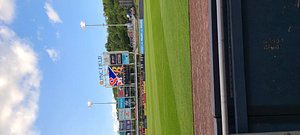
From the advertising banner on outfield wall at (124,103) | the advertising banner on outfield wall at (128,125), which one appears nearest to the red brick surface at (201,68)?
the advertising banner on outfield wall at (124,103)

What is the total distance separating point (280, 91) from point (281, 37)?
3.09ft

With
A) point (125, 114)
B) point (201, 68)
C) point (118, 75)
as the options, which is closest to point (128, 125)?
point (125, 114)

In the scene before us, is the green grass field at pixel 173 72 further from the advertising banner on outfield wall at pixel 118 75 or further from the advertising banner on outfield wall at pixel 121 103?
the advertising banner on outfield wall at pixel 121 103

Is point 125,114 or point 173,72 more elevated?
point 173,72

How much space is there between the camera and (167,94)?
18344 millimetres

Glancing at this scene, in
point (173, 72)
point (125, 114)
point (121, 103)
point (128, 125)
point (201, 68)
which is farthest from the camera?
point (128, 125)

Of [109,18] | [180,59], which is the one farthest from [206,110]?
[109,18]

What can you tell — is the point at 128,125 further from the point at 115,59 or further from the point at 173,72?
the point at 173,72

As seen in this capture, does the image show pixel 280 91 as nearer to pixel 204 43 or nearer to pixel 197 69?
pixel 204 43

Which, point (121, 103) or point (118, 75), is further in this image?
A: point (121, 103)

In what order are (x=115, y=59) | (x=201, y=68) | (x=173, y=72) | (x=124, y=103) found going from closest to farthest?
(x=201, y=68) → (x=173, y=72) → (x=115, y=59) → (x=124, y=103)

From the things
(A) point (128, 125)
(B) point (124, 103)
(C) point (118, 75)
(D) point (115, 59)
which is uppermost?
(D) point (115, 59)

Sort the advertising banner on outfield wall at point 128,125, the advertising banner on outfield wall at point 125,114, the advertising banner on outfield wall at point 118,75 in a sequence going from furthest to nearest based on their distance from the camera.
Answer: the advertising banner on outfield wall at point 128,125
the advertising banner on outfield wall at point 125,114
the advertising banner on outfield wall at point 118,75

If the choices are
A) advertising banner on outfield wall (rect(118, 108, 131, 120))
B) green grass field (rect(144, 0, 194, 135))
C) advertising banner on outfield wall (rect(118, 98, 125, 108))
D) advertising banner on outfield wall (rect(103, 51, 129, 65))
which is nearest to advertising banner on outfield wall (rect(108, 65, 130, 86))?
advertising banner on outfield wall (rect(103, 51, 129, 65))
